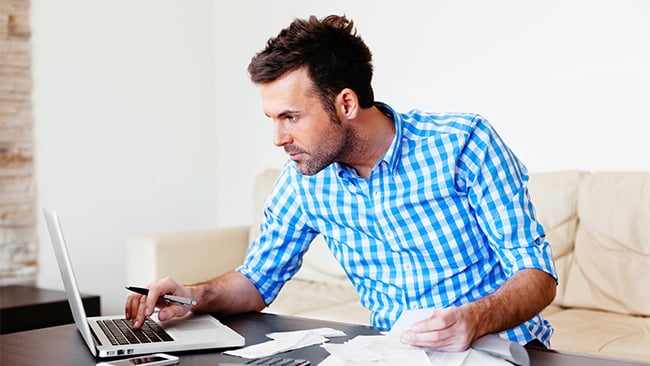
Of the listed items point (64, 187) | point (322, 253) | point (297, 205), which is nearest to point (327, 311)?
point (322, 253)

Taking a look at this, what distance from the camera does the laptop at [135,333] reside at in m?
1.25

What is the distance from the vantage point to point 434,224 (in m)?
1.57

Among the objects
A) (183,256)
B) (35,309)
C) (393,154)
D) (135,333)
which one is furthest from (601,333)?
(35,309)

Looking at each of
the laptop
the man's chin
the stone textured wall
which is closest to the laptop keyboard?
the laptop

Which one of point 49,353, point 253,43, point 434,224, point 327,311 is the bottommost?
point 327,311

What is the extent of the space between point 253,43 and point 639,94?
1867 millimetres

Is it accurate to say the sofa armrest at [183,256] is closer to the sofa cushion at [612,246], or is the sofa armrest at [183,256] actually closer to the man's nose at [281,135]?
the sofa cushion at [612,246]

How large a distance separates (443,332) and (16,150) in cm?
254

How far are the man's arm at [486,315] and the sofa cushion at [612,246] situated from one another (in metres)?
1.08

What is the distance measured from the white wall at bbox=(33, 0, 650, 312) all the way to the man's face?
1487mm

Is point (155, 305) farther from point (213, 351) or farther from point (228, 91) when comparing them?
point (228, 91)

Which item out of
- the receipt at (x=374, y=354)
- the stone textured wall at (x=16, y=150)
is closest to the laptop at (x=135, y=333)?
the receipt at (x=374, y=354)

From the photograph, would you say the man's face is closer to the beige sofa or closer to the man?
the man

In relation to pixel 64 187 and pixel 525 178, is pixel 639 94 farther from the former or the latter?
pixel 64 187
